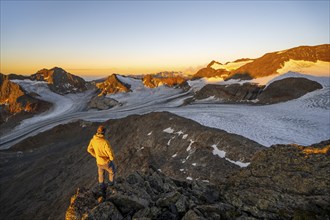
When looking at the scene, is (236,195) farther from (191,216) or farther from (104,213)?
(104,213)

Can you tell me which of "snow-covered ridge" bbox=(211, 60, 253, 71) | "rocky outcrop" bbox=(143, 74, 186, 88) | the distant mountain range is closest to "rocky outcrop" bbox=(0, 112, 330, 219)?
the distant mountain range

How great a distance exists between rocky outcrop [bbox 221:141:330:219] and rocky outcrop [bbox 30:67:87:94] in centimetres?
12603

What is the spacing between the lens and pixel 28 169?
1644 inches

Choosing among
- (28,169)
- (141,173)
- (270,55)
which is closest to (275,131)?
(141,173)

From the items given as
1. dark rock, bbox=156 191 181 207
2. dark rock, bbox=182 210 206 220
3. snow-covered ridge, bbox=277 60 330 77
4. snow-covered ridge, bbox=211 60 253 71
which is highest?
snow-covered ridge, bbox=211 60 253 71

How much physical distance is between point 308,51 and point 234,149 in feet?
175

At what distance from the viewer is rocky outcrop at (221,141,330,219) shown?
28.3ft

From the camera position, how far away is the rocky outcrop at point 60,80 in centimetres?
12938

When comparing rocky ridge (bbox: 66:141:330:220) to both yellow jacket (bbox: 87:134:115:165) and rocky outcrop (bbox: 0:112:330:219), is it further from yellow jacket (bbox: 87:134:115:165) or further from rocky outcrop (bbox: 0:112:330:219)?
yellow jacket (bbox: 87:134:115:165)

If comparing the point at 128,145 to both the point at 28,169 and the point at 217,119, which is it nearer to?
the point at 217,119

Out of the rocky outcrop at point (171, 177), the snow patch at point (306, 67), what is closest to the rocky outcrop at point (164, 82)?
the snow patch at point (306, 67)

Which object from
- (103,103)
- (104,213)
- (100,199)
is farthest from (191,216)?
(103,103)

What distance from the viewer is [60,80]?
136000 millimetres

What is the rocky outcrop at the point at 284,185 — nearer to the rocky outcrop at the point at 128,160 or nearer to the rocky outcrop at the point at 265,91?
the rocky outcrop at the point at 128,160
